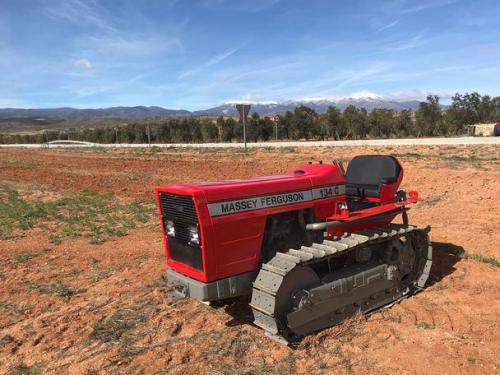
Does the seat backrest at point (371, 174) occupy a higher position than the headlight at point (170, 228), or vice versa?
the seat backrest at point (371, 174)

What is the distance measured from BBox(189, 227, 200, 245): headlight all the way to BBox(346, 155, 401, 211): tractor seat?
8.16 ft

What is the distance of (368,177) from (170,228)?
317cm

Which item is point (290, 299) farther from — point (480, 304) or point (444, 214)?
point (444, 214)

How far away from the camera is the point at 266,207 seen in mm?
4844

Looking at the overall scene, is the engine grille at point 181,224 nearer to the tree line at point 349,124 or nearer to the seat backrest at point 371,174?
the seat backrest at point 371,174

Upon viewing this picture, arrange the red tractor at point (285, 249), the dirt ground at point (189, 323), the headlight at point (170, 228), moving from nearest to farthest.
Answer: the dirt ground at point (189, 323), the red tractor at point (285, 249), the headlight at point (170, 228)

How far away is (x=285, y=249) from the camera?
5.22m

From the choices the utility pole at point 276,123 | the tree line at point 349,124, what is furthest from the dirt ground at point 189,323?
the utility pole at point 276,123

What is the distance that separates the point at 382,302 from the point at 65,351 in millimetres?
3959

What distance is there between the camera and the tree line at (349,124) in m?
46.8

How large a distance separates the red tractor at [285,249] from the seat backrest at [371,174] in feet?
1.28

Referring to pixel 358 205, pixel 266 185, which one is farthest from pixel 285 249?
pixel 358 205

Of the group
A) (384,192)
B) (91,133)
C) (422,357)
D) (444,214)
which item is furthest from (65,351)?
(91,133)

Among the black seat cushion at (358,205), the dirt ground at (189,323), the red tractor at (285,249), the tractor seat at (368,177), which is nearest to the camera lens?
the dirt ground at (189,323)
